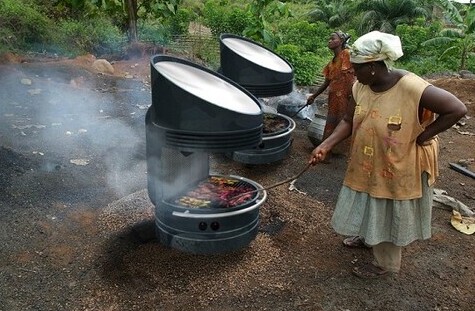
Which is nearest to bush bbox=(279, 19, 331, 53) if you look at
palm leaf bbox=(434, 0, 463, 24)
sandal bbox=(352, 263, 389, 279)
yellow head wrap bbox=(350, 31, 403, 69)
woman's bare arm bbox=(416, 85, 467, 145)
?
palm leaf bbox=(434, 0, 463, 24)

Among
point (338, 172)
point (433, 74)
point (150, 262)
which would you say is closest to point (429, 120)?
point (150, 262)

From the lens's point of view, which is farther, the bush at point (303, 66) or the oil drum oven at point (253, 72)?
the bush at point (303, 66)

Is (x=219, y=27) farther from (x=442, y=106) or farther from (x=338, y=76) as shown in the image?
(x=442, y=106)

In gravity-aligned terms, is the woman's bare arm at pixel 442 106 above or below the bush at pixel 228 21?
above

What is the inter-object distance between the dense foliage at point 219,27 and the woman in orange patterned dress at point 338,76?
3.61 metres

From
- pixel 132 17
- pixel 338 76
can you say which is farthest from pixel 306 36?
pixel 338 76

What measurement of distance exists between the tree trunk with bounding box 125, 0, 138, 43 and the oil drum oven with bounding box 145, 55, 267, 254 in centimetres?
762

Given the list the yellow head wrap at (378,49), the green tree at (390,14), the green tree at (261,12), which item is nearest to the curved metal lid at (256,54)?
the yellow head wrap at (378,49)

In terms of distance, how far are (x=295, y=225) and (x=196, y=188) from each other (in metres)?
1.18

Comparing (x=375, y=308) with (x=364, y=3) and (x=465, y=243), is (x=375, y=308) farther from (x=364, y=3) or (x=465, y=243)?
(x=364, y=3)

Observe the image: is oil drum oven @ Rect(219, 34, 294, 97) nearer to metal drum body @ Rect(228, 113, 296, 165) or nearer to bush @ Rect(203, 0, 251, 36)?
metal drum body @ Rect(228, 113, 296, 165)

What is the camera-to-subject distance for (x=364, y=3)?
773 inches

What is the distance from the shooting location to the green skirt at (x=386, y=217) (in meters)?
3.22

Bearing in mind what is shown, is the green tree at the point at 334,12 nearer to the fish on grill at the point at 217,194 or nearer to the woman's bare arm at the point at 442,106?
the fish on grill at the point at 217,194
